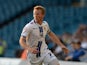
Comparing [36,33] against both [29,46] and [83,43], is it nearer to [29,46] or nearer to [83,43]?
[29,46]

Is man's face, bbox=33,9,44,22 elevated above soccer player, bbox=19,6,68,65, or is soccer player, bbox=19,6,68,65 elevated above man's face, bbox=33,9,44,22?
man's face, bbox=33,9,44,22

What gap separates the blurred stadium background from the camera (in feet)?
54.2

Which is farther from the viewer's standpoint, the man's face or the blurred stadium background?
the blurred stadium background

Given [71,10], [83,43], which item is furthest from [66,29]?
[83,43]

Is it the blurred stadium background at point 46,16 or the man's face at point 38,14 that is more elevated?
the man's face at point 38,14

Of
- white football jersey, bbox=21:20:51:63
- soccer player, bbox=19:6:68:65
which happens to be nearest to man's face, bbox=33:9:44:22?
soccer player, bbox=19:6:68:65

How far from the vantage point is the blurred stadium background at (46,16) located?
16.5m

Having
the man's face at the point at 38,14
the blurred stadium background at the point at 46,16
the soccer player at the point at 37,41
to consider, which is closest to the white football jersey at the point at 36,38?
the soccer player at the point at 37,41

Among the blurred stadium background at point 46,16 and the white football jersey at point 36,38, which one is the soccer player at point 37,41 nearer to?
the white football jersey at point 36,38

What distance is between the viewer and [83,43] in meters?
12.3

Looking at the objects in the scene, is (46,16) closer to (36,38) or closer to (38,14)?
(36,38)

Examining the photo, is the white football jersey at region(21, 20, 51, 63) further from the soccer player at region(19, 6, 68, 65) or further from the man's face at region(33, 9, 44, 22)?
the man's face at region(33, 9, 44, 22)

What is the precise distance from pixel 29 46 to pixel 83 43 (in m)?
4.82

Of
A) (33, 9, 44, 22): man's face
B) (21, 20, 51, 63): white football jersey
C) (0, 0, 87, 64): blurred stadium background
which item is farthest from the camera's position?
(0, 0, 87, 64): blurred stadium background
